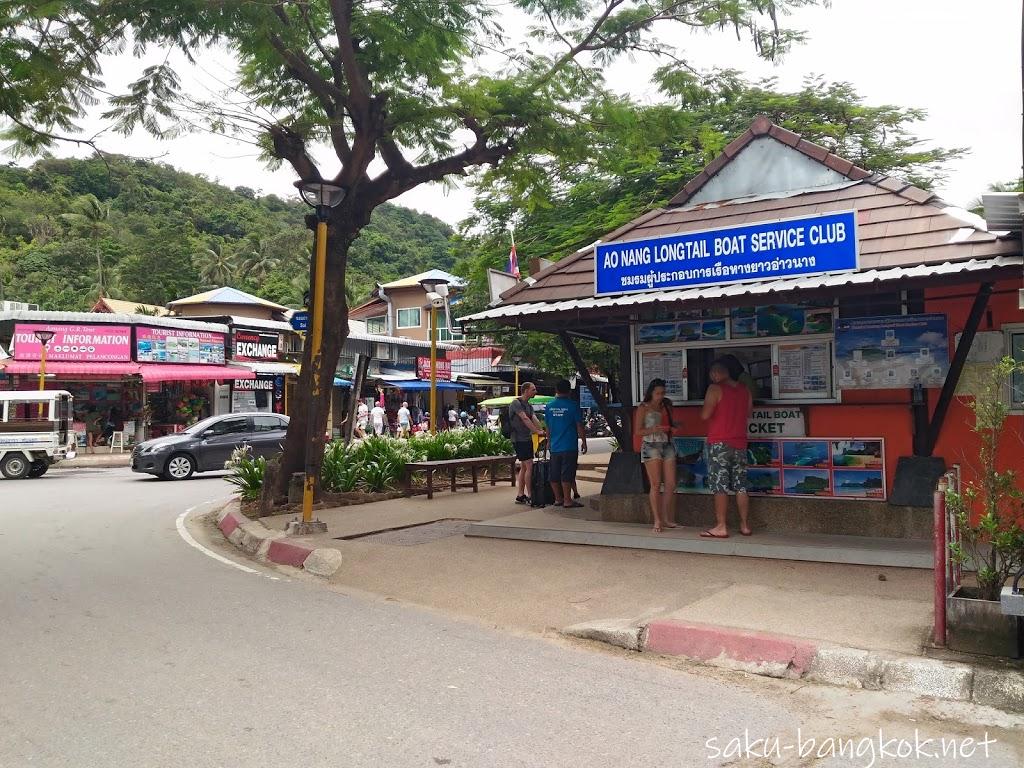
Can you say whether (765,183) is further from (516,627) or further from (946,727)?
(946,727)

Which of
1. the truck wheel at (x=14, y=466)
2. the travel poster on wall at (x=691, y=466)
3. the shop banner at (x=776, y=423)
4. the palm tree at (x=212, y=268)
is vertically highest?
the palm tree at (x=212, y=268)

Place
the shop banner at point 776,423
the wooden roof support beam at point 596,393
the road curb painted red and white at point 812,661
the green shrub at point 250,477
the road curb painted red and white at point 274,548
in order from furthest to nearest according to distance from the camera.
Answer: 1. the green shrub at point 250,477
2. the wooden roof support beam at point 596,393
3. the shop banner at point 776,423
4. the road curb painted red and white at point 274,548
5. the road curb painted red and white at point 812,661

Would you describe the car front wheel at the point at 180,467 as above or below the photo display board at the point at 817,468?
below

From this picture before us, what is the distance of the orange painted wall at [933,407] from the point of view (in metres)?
7.70

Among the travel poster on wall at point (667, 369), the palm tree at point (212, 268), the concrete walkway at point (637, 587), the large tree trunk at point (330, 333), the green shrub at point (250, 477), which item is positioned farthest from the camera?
the palm tree at point (212, 268)

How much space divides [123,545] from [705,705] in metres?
8.17

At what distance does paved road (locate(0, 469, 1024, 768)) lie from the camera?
382cm

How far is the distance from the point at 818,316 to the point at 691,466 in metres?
2.14

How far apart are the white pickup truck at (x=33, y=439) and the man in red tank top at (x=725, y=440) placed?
60.9 feet

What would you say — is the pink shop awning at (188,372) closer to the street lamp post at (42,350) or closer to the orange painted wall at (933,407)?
the street lamp post at (42,350)

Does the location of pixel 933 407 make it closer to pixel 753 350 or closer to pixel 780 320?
pixel 780 320

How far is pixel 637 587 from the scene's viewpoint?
6.96 metres

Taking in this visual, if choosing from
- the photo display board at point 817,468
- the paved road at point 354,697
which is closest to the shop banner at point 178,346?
the paved road at point 354,697

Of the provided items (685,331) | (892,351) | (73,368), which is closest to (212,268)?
(73,368)
